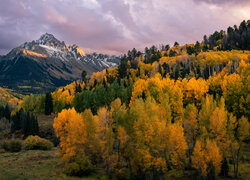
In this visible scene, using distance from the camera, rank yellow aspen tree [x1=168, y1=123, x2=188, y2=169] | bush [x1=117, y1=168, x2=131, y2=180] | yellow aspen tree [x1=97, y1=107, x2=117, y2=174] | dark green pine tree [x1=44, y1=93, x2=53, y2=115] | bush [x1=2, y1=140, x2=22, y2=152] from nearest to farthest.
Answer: yellow aspen tree [x1=168, y1=123, x2=188, y2=169]
bush [x1=117, y1=168, x2=131, y2=180]
yellow aspen tree [x1=97, y1=107, x2=117, y2=174]
bush [x1=2, y1=140, x2=22, y2=152]
dark green pine tree [x1=44, y1=93, x2=53, y2=115]

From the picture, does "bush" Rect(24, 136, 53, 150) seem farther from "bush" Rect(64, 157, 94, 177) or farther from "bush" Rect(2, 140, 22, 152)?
"bush" Rect(64, 157, 94, 177)

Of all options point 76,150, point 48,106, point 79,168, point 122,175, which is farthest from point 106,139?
point 48,106

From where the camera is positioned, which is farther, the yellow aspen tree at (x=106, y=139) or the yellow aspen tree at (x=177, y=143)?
the yellow aspen tree at (x=106, y=139)

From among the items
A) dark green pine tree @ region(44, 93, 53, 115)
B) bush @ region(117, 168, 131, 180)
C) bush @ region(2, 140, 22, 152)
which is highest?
dark green pine tree @ region(44, 93, 53, 115)

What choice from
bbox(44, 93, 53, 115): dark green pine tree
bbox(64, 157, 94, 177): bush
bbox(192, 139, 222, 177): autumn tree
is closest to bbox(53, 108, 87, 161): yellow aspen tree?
bbox(64, 157, 94, 177): bush

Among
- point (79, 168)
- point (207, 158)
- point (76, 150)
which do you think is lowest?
point (79, 168)

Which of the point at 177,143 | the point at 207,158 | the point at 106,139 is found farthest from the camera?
the point at 106,139

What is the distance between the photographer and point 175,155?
34438mm

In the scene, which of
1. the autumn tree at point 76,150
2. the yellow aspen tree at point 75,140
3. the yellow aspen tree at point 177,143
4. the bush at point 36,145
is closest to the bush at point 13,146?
the bush at point 36,145

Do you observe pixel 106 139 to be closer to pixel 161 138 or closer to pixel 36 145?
pixel 161 138

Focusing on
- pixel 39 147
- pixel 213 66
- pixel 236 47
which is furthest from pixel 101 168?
pixel 236 47

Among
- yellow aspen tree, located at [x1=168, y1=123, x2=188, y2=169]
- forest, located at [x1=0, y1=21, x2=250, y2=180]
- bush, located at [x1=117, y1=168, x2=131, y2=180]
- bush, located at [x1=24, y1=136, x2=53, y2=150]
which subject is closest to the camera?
yellow aspen tree, located at [x1=168, y1=123, x2=188, y2=169]

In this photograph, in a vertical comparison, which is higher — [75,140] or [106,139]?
[106,139]

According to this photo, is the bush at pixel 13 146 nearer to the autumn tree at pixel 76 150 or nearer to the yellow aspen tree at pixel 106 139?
the autumn tree at pixel 76 150
